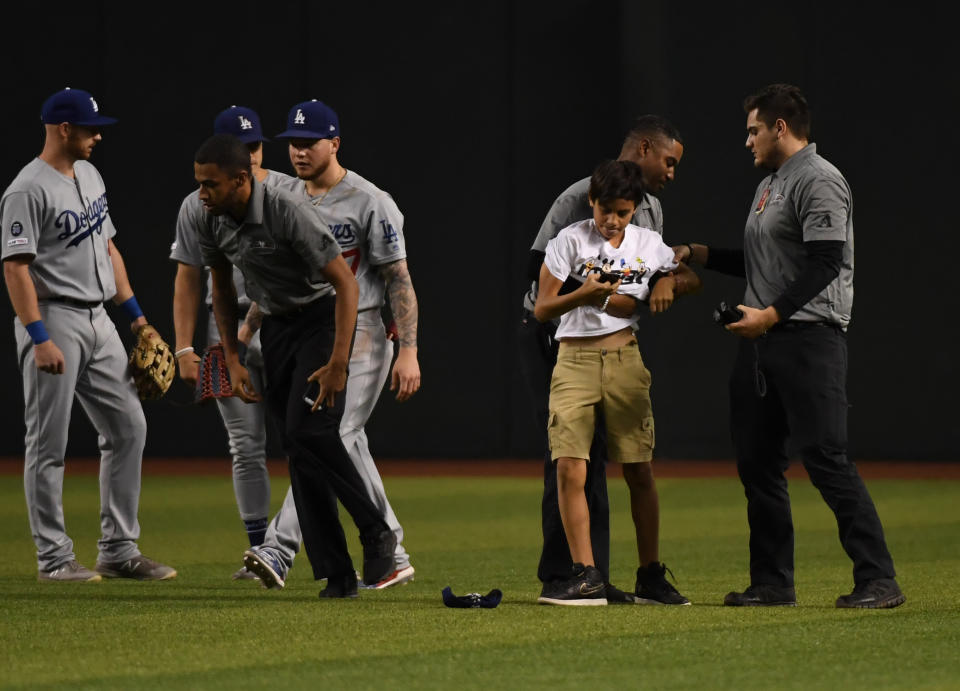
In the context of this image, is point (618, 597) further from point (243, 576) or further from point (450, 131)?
point (450, 131)

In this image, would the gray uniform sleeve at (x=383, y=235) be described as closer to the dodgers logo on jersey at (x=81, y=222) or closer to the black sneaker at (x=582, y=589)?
the dodgers logo on jersey at (x=81, y=222)

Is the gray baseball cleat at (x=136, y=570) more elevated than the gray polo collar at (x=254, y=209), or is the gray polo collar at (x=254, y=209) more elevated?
the gray polo collar at (x=254, y=209)

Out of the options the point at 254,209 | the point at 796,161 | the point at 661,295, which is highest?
the point at 796,161

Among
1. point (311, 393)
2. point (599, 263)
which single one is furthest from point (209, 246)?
point (599, 263)

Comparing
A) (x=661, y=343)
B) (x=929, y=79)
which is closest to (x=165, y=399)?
(x=661, y=343)

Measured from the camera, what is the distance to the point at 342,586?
5883 mm

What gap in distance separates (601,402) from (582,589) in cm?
70

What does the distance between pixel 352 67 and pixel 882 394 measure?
599 centimetres

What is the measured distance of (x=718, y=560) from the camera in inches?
307

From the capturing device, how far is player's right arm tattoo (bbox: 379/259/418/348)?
6.56 meters

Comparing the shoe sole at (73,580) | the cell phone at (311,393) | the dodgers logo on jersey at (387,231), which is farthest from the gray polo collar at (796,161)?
the shoe sole at (73,580)

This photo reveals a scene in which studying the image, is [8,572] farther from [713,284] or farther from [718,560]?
[713,284]

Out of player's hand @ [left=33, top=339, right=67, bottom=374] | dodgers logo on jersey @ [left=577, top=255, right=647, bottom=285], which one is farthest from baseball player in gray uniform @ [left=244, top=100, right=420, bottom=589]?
player's hand @ [left=33, top=339, right=67, bottom=374]

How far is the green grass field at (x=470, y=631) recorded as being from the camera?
4.16 m
